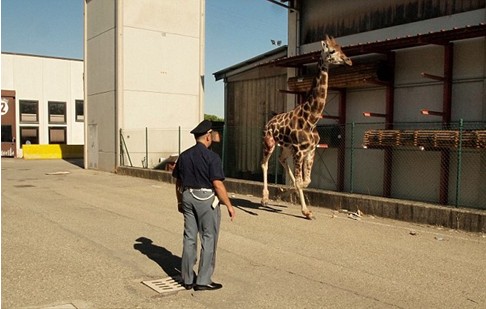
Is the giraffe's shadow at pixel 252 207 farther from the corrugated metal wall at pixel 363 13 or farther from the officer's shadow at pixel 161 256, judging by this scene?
the corrugated metal wall at pixel 363 13

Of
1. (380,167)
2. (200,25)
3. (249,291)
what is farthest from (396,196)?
(200,25)

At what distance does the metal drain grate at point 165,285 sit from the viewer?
17.4 ft

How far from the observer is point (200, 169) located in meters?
5.36

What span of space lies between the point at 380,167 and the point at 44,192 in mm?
10138

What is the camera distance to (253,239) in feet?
26.8

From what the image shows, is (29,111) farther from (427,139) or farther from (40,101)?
(427,139)

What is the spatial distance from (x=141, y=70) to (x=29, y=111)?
77.9ft

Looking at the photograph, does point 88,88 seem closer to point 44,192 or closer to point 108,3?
point 108,3

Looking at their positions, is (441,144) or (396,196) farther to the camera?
(396,196)

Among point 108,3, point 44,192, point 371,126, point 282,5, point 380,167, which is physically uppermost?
point 108,3

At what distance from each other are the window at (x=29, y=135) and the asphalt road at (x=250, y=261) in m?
33.0

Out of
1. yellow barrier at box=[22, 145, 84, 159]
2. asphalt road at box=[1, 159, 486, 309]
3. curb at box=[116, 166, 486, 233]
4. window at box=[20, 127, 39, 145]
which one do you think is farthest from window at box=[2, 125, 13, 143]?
curb at box=[116, 166, 486, 233]

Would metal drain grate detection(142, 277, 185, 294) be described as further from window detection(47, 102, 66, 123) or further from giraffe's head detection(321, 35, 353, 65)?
window detection(47, 102, 66, 123)

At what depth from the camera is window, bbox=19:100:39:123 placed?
136 ft
